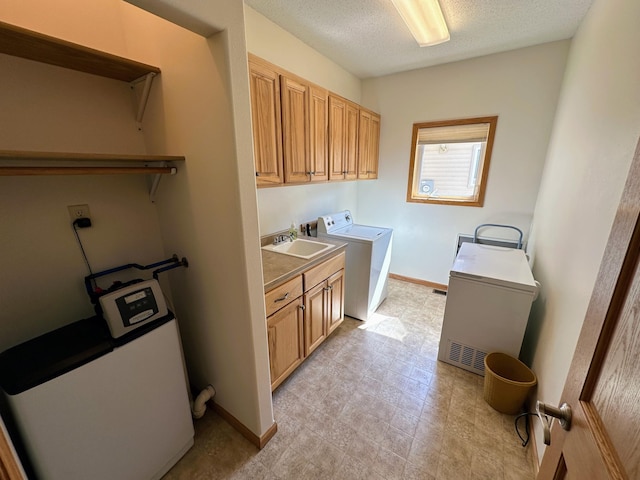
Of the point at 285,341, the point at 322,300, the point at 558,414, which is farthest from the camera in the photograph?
the point at 322,300

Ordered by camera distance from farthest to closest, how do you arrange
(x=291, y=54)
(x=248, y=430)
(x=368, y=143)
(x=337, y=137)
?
(x=368, y=143), (x=337, y=137), (x=291, y=54), (x=248, y=430)

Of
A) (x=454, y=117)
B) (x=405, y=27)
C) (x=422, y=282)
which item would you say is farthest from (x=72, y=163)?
(x=422, y=282)

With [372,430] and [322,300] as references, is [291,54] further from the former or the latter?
[372,430]

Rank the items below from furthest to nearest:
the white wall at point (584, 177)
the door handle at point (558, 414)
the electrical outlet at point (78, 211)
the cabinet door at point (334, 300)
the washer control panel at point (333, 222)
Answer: the washer control panel at point (333, 222) < the cabinet door at point (334, 300) < the electrical outlet at point (78, 211) < the white wall at point (584, 177) < the door handle at point (558, 414)

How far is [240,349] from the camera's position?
4.44 ft

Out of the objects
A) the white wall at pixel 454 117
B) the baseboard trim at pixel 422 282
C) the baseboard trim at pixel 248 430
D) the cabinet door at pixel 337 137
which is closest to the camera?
the baseboard trim at pixel 248 430

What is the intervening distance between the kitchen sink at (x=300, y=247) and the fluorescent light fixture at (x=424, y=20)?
5.89ft

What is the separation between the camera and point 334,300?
233 centimetres

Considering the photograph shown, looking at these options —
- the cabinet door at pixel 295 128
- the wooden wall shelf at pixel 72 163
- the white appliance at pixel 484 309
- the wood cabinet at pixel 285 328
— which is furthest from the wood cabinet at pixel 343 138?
the wooden wall shelf at pixel 72 163

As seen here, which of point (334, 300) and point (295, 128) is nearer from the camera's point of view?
point (295, 128)

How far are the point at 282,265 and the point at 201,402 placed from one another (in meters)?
0.97

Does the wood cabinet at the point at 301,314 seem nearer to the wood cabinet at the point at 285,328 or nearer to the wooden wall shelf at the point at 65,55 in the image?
the wood cabinet at the point at 285,328

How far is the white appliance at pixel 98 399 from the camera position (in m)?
0.92

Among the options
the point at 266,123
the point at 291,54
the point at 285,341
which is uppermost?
the point at 291,54
